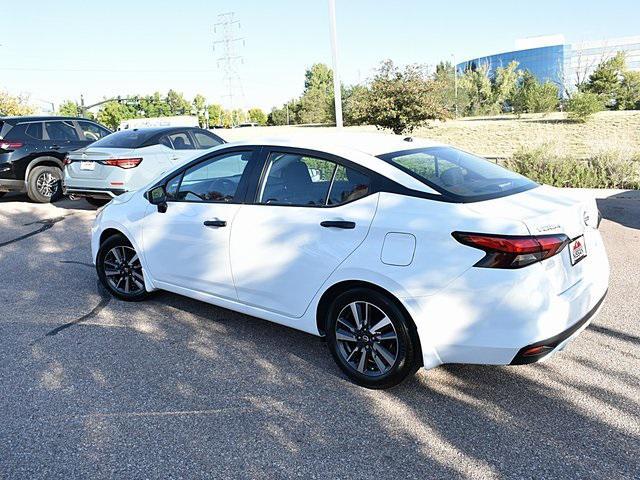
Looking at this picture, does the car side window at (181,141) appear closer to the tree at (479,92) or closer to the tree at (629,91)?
the tree at (629,91)

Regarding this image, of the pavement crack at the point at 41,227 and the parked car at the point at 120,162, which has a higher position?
the parked car at the point at 120,162

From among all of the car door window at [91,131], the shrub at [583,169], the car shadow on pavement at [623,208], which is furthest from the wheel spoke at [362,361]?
the car door window at [91,131]

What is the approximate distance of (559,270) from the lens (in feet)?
9.36

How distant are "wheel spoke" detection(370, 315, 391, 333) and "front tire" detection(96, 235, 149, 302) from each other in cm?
253

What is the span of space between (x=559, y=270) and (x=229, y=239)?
2.22 meters

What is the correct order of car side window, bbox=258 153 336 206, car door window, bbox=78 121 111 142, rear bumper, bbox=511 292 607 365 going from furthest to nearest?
car door window, bbox=78 121 111 142, car side window, bbox=258 153 336 206, rear bumper, bbox=511 292 607 365

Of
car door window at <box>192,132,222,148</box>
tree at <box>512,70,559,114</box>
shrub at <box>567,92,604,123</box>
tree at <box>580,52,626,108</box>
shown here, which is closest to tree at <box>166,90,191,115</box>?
tree at <box>512,70,559,114</box>

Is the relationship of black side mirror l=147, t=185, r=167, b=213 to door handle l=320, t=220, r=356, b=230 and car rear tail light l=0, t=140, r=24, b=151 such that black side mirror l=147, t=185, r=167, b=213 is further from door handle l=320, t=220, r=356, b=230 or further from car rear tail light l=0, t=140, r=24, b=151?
car rear tail light l=0, t=140, r=24, b=151

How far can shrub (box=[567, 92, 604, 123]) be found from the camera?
112 ft

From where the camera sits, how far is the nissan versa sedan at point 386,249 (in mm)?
2807

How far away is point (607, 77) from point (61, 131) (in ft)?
156

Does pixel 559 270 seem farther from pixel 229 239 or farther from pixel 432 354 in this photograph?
pixel 229 239

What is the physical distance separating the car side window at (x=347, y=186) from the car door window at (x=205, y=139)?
24.0 feet

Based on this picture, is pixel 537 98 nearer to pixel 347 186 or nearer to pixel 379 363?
pixel 347 186
